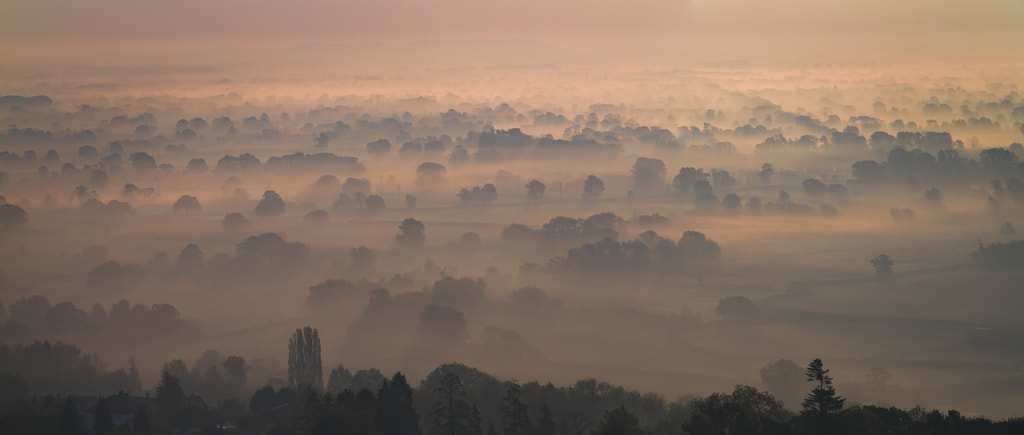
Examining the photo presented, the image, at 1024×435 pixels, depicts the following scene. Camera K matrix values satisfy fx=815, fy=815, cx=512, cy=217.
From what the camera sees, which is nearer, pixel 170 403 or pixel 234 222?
pixel 170 403

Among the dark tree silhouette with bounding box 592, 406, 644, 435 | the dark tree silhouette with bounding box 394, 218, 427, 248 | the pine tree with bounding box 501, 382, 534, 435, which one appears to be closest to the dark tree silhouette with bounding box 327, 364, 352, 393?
the pine tree with bounding box 501, 382, 534, 435

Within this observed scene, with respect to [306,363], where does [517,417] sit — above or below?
below

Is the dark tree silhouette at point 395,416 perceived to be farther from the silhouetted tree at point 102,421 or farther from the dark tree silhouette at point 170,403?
the dark tree silhouette at point 170,403

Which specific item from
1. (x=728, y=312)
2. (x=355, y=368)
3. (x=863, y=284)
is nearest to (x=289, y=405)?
(x=355, y=368)

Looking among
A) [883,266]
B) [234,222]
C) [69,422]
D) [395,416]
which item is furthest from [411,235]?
[395,416]

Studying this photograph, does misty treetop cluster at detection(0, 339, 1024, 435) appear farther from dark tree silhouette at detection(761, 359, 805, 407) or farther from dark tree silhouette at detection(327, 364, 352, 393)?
dark tree silhouette at detection(761, 359, 805, 407)

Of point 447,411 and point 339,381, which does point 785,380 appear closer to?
point 447,411
